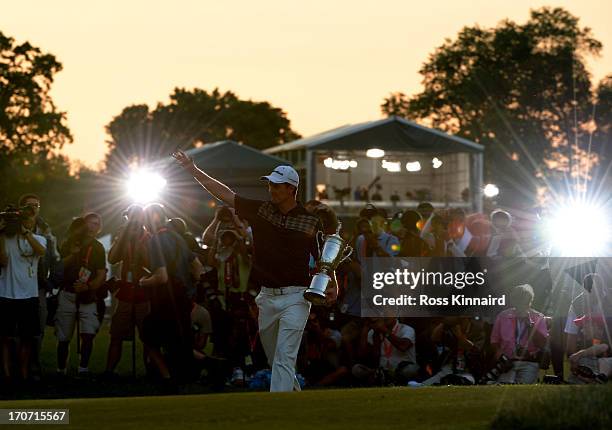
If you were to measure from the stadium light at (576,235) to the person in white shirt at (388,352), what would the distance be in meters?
2.44

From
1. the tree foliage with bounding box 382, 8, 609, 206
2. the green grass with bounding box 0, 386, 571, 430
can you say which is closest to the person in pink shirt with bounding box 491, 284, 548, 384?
the green grass with bounding box 0, 386, 571, 430

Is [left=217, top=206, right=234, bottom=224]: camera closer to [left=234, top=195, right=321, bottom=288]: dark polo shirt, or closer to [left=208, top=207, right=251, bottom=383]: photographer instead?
[left=208, top=207, right=251, bottom=383]: photographer

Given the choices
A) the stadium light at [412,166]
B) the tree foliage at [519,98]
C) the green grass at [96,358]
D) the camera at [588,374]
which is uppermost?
the tree foliage at [519,98]

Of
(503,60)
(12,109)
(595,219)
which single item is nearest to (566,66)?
(503,60)

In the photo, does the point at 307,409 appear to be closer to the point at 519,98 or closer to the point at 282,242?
the point at 282,242

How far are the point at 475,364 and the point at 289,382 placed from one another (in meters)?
5.34

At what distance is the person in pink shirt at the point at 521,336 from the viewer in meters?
16.1

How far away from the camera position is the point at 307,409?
10.4 meters

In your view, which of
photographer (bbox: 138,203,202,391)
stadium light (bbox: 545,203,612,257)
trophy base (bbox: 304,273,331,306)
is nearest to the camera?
trophy base (bbox: 304,273,331,306)

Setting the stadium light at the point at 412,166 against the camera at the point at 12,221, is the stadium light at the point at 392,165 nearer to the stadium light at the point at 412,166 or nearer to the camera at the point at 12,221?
the stadium light at the point at 412,166

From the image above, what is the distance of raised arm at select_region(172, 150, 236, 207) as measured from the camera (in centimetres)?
1210

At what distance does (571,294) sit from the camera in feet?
55.4

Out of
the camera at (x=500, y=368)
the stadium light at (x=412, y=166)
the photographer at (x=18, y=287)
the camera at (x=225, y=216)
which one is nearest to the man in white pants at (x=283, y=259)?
the camera at (x=500, y=368)

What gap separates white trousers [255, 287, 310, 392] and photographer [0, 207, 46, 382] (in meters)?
5.50
